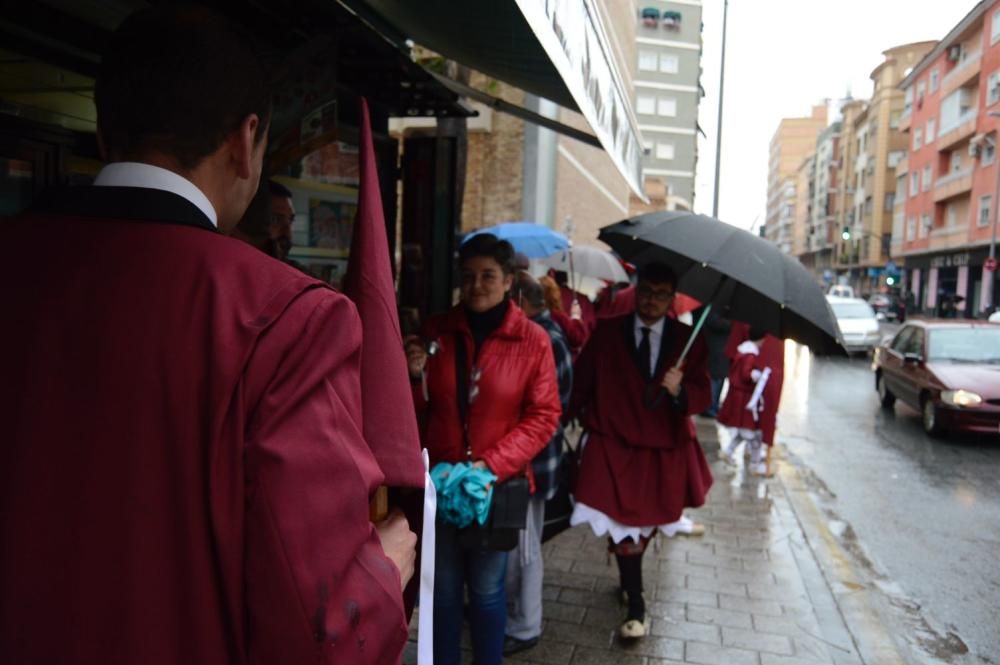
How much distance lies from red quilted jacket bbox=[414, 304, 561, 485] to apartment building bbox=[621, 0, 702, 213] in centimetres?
6633

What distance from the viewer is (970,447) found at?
10070 mm

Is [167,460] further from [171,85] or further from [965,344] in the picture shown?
[965,344]

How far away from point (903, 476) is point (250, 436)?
898 cm

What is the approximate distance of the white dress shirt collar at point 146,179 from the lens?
1209 millimetres

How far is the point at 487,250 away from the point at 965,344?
34.5 ft

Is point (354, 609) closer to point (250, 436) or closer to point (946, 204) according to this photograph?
point (250, 436)

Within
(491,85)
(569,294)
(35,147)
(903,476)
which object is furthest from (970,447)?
(35,147)

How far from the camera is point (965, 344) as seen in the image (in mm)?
11250

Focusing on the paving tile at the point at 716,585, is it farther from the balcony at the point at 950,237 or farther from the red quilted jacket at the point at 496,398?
the balcony at the point at 950,237

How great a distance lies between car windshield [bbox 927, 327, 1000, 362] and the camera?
10977mm

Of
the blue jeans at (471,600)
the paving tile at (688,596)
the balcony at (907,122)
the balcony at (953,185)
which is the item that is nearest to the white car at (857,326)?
the paving tile at (688,596)

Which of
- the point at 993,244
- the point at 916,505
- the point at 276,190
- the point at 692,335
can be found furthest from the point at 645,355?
the point at 993,244

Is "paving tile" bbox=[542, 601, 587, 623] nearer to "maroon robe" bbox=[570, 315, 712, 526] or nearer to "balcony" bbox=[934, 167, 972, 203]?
"maroon robe" bbox=[570, 315, 712, 526]

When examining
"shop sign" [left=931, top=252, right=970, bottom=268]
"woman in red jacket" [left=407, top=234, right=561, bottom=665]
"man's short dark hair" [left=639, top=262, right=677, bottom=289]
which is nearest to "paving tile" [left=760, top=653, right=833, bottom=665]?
"woman in red jacket" [left=407, top=234, right=561, bottom=665]
